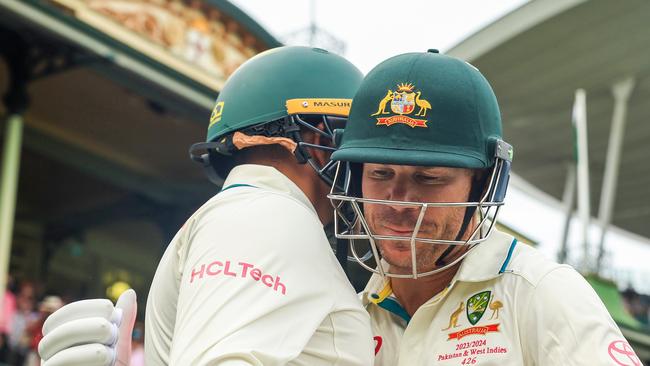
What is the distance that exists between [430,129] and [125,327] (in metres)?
0.95

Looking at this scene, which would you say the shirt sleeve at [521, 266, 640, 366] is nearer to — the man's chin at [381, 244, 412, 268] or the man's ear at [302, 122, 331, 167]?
the man's chin at [381, 244, 412, 268]

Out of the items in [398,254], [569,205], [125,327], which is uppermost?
[398,254]

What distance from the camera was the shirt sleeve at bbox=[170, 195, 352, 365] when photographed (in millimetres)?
1884

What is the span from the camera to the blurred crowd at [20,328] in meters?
9.81

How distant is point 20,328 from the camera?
33.5ft

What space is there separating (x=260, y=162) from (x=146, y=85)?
961 centimetres

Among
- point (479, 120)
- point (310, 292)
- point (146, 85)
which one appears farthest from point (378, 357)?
point (146, 85)

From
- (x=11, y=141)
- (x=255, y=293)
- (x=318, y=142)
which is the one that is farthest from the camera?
(x=11, y=141)

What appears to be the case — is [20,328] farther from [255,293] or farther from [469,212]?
[255,293]

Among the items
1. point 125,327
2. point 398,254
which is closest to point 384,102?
point 398,254

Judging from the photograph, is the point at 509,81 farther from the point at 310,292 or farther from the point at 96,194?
the point at 310,292

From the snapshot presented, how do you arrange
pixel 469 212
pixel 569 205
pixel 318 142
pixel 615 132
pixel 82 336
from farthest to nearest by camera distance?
1. pixel 569 205
2. pixel 615 132
3. pixel 318 142
4. pixel 469 212
5. pixel 82 336

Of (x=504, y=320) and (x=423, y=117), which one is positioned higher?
(x=423, y=117)

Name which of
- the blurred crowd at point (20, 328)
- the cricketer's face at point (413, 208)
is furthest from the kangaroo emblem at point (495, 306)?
the blurred crowd at point (20, 328)
